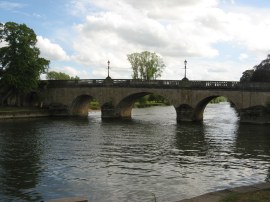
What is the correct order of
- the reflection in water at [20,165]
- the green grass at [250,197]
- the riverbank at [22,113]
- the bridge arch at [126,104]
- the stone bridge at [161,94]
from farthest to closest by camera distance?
the bridge arch at [126,104] < the riverbank at [22,113] < the stone bridge at [161,94] < the reflection in water at [20,165] < the green grass at [250,197]

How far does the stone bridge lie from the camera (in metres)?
55.4

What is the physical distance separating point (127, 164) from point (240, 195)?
12288 millimetres

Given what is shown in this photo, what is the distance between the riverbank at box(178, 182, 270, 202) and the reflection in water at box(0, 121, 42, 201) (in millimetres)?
7743

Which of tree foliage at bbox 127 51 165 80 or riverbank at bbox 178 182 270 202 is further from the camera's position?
tree foliage at bbox 127 51 165 80

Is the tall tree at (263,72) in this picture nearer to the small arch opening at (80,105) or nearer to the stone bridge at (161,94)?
the stone bridge at (161,94)

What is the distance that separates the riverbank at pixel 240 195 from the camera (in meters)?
13.9

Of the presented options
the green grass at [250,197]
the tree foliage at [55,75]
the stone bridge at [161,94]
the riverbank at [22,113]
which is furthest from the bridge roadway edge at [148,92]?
the tree foliage at [55,75]

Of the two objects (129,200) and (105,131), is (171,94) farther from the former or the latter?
(129,200)

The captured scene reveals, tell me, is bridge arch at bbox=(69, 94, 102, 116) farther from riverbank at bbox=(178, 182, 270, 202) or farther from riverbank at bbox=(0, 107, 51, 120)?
riverbank at bbox=(178, 182, 270, 202)

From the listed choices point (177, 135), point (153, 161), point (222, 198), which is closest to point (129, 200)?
point (222, 198)

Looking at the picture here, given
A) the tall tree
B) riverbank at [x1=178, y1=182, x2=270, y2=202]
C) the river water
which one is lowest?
the river water

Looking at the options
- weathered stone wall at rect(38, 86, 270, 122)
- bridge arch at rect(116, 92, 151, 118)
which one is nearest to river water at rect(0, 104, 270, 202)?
weathered stone wall at rect(38, 86, 270, 122)

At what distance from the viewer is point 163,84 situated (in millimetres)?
63250

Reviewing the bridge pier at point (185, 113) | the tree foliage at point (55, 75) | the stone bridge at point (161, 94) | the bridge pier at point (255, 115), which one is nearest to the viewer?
the bridge pier at point (255, 115)
